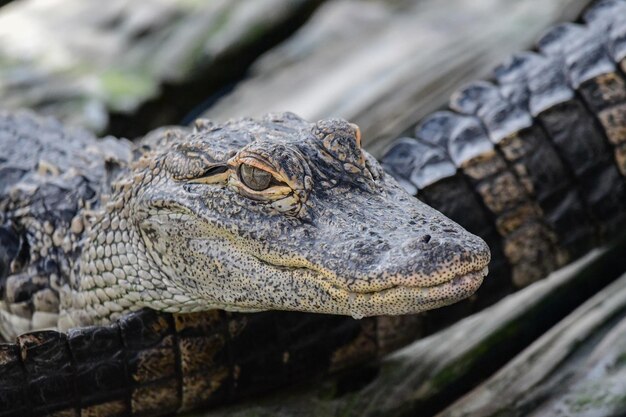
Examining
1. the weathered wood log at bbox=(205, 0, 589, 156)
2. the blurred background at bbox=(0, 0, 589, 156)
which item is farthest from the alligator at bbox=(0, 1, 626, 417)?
the blurred background at bbox=(0, 0, 589, 156)

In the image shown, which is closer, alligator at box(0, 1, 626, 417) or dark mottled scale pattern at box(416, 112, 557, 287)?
alligator at box(0, 1, 626, 417)

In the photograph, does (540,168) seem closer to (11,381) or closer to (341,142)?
(341,142)

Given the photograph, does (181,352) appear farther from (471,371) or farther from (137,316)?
(471,371)

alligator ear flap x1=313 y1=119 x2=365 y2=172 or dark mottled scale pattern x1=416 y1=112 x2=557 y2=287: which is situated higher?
alligator ear flap x1=313 y1=119 x2=365 y2=172

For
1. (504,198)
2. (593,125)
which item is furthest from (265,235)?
(593,125)

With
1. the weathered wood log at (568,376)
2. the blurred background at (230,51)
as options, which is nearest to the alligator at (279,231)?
the weathered wood log at (568,376)

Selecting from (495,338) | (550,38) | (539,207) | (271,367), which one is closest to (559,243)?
(539,207)

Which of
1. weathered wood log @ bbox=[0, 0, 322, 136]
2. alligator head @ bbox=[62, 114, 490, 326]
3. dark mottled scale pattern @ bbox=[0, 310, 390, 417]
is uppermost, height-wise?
weathered wood log @ bbox=[0, 0, 322, 136]

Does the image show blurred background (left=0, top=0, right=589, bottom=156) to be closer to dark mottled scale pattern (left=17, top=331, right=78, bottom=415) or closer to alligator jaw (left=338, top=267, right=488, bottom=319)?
dark mottled scale pattern (left=17, top=331, right=78, bottom=415)

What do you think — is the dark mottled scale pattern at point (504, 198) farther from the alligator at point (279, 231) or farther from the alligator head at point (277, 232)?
the alligator head at point (277, 232)
